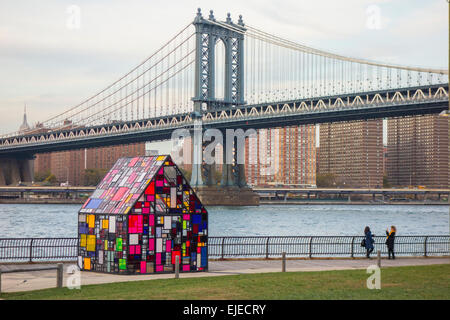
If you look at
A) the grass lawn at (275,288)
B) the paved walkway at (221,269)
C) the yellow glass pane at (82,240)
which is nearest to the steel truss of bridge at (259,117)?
the paved walkway at (221,269)

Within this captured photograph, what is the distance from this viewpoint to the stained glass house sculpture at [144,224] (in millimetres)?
21438

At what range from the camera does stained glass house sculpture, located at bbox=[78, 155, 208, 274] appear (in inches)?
844

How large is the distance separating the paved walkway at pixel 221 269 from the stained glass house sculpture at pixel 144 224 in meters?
0.53

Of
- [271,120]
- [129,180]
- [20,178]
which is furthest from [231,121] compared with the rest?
[129,180]

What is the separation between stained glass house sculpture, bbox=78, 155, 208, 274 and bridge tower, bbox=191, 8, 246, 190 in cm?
8798

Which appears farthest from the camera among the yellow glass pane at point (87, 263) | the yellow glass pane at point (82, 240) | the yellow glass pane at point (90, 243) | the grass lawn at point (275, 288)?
the yellow glass pane at point (82, 240)

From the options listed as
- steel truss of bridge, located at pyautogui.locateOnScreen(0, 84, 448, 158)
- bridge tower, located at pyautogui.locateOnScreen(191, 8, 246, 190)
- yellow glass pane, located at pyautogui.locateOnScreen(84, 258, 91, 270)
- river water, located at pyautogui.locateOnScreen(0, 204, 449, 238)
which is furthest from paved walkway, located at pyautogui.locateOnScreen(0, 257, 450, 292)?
bridge tower, located at pyautogui.locateOnScreen(191, 8, 246, 190)

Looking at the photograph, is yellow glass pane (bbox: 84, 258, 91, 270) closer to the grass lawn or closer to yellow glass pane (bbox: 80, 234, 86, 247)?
yellow glass pane (bbox: 80, 234, 86, 247)

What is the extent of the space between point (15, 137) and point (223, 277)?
126 m

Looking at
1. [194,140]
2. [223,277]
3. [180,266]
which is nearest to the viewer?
[223,277]

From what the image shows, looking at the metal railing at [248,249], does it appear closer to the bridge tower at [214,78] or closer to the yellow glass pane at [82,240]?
the yellow glass pane at [82,240]

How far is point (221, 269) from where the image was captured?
23.5 metres
